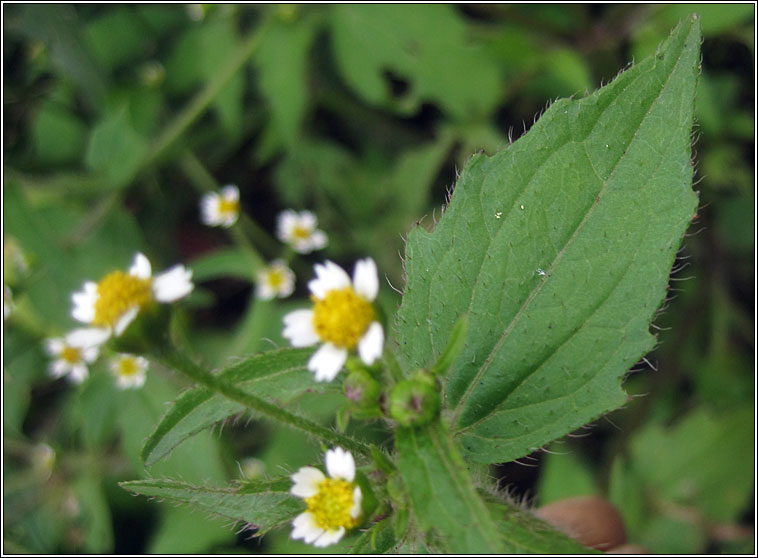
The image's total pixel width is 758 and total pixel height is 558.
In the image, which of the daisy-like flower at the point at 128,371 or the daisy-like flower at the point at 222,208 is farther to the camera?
the daisy-like flower at the point at 222,208

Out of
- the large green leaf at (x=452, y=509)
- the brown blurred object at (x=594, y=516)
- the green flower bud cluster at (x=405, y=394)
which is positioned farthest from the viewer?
the brown blurred object at (x=594, y=516)

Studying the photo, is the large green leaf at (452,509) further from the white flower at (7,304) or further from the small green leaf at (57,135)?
the small green leaf at (57,135)

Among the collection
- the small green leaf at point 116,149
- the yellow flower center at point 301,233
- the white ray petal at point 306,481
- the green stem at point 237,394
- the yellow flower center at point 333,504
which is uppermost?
the small green leaf at point 116,149

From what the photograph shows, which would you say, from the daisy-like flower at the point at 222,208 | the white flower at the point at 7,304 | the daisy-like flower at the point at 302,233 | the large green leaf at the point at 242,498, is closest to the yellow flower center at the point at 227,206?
the daisy-like flower at the point at 222,208

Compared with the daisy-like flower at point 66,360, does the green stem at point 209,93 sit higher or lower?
higher

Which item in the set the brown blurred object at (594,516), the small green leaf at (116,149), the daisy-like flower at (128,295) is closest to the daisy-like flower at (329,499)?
the daisy-like flower at (128,295)

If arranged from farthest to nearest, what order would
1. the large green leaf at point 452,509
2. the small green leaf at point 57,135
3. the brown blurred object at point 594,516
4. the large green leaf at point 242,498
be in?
the small green leaf at point 57,135 → the brown blurred object at point 594,516 → the large green leaf at point 242,498 → the large green leaf at point 452,509

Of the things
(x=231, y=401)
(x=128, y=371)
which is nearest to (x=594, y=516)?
(x=231, y=401)
